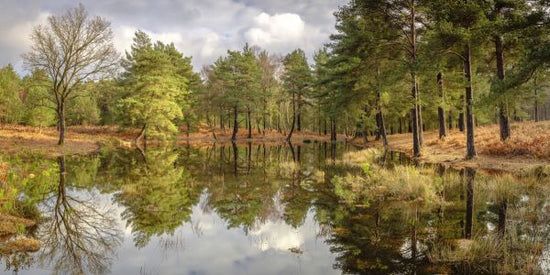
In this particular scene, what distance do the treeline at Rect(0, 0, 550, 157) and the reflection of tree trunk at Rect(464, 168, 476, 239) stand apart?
3.21 m

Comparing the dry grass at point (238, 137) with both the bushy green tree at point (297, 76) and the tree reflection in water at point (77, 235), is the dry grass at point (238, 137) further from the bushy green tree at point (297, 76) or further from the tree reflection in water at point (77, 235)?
the tree reflection in water at point (77, 235)

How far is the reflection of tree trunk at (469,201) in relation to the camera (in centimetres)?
788

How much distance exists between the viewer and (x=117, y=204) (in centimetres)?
1171

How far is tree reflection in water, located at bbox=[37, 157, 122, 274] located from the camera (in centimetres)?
688

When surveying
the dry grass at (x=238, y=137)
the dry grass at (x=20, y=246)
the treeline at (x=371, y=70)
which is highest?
the treeline at (x=371, y=70)

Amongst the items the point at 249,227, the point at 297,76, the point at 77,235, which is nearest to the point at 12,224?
the point at 77,235

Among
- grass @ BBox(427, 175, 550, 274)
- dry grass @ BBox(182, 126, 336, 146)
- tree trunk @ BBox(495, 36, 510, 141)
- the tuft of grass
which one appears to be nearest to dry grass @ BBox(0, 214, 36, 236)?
the tuft of grass

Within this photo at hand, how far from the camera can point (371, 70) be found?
92.7ft

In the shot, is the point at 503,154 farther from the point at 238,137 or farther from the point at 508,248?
the point at 238,137

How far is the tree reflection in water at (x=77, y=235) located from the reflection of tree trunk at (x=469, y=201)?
798 centimetres

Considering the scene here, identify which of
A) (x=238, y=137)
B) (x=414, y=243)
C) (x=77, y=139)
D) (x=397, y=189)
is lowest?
(x=414, y=243)

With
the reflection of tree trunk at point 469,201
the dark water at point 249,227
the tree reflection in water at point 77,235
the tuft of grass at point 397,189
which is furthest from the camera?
the tuft of grass at point 397,189

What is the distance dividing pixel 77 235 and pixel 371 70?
984 inches

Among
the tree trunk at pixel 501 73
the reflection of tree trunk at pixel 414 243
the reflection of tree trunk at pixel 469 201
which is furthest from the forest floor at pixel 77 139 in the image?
the tree trunk at pixel 501 73
